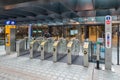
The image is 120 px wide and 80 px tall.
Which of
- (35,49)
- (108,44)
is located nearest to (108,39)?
(108,44)

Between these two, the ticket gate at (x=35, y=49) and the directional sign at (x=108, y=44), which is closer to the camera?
the directional sign at (x=108, y=44)

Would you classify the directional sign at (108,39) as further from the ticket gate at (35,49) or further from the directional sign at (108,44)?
the ticket gate at (35,49)

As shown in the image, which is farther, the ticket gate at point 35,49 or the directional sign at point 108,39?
the ticket gate at point 35,49

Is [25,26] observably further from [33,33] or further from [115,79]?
[115,79]

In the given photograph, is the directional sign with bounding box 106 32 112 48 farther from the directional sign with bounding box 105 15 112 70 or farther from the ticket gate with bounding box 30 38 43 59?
the ticket gate with bounding box 30 38 43 59

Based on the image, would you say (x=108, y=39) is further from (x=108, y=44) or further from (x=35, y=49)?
(x=35, y=49)

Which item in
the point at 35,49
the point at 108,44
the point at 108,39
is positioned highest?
the point at 108,39

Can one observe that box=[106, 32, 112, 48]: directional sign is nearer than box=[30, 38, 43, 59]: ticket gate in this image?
Yes

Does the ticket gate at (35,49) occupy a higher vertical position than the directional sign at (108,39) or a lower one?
lower

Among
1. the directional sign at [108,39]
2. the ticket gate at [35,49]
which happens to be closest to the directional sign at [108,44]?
the directional sign at [108,39]

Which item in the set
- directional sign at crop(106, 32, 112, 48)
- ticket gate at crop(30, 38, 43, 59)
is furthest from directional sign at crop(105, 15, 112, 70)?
ticket gate at crop(30, 38, 43, 59)

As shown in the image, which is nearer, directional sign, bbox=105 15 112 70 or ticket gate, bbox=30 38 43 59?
directional sign, bbox=105 15 112 70

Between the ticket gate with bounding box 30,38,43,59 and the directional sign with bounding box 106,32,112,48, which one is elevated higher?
the directional sign with bounding box 106,32,112,48

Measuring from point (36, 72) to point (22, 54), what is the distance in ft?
11.7
